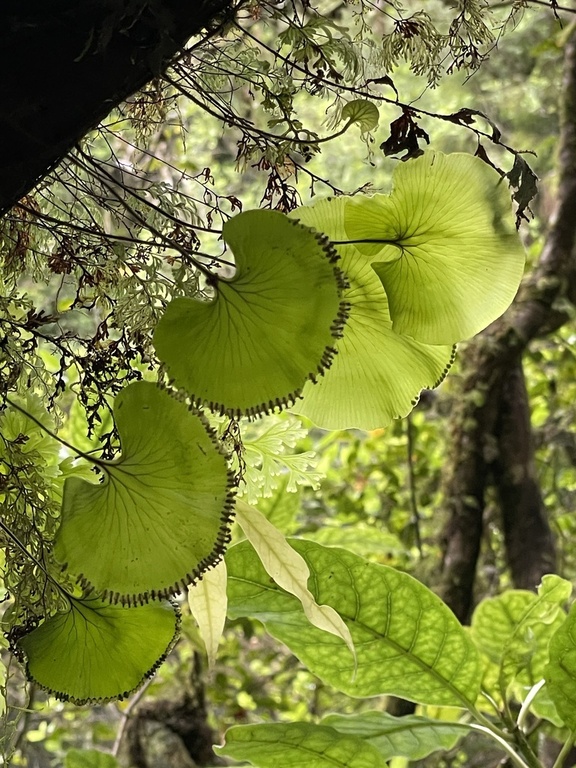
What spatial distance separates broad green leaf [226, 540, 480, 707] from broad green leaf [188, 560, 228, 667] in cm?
20

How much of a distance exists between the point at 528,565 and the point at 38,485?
136 centimetres

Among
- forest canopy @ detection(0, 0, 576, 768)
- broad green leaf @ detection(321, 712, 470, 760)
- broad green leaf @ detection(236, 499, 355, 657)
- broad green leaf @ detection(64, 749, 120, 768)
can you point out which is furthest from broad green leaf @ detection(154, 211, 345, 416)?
broad green leaf @ detection(64, 749, 120, 768)

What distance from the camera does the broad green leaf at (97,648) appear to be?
400 mm

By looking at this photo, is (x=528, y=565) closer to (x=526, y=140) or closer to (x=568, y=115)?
(x=568, y=115)

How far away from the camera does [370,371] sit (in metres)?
0.43

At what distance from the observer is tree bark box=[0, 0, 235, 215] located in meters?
0.30

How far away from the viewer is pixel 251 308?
0.34m

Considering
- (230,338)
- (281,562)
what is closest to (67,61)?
(230,338)

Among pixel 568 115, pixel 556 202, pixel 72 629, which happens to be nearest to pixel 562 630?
pixel 72 629

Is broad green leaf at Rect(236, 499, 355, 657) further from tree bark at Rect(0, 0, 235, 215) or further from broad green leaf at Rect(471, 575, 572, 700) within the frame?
broad green leaf at Rect(471, 575, 572, 700)

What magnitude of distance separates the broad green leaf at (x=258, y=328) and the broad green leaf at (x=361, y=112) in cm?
15

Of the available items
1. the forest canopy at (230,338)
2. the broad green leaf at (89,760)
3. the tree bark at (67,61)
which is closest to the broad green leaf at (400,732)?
the forest canopy at (230,338)

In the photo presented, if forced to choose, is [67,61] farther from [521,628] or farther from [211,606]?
[521,628]

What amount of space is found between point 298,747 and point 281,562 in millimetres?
286
